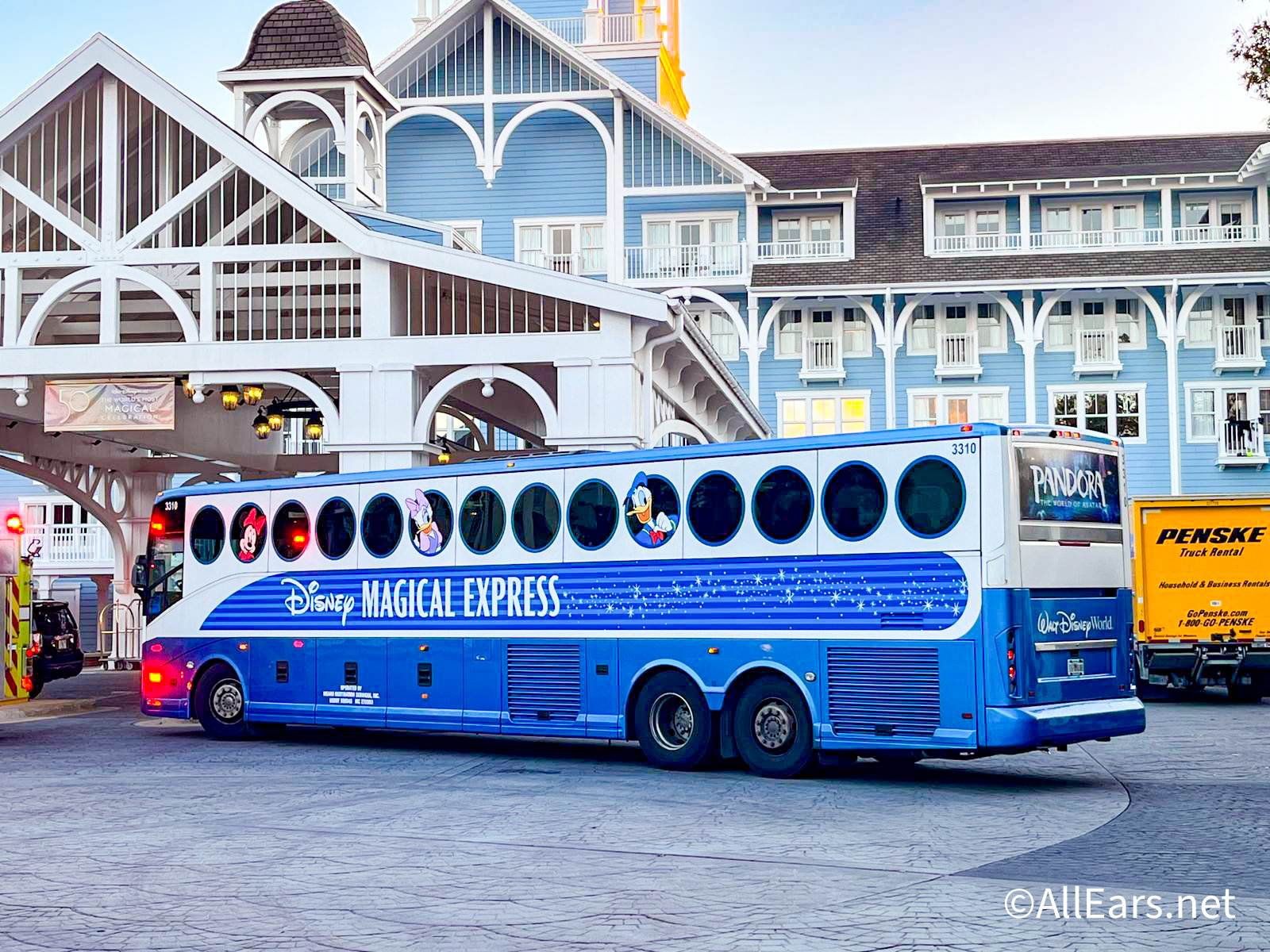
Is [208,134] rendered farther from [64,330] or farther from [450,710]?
[450,710]

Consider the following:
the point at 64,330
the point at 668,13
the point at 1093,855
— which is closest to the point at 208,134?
the point at 64,330

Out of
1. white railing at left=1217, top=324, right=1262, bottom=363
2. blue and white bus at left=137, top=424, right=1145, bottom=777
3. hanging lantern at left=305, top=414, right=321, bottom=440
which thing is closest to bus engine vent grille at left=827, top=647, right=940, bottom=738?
blue and white bus at left=137, top=424, right=1145, bottom=777

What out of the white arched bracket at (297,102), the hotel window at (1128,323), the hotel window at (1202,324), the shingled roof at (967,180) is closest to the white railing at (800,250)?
the shingled roof at (967,180)

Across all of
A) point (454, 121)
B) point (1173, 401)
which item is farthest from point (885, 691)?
point (454, 121)

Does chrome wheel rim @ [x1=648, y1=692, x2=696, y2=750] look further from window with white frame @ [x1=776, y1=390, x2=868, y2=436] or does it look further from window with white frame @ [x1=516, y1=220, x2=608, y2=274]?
window with white frame @ [x1=516, y1=220, x2=608, y2=274]

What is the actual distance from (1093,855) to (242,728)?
492 inches

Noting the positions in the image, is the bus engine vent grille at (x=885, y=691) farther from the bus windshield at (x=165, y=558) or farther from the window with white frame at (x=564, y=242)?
the window with white frame at (x=564, y=242)

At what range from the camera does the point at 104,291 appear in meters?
23.5

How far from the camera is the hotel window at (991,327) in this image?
4328cm

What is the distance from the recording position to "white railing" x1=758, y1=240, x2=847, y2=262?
4328 cm

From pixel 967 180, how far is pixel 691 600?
29889mm

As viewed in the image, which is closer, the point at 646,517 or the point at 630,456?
the point at 646,517

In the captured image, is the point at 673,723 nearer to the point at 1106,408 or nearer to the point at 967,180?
the point at 1106,408

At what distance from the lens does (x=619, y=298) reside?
21.6m
